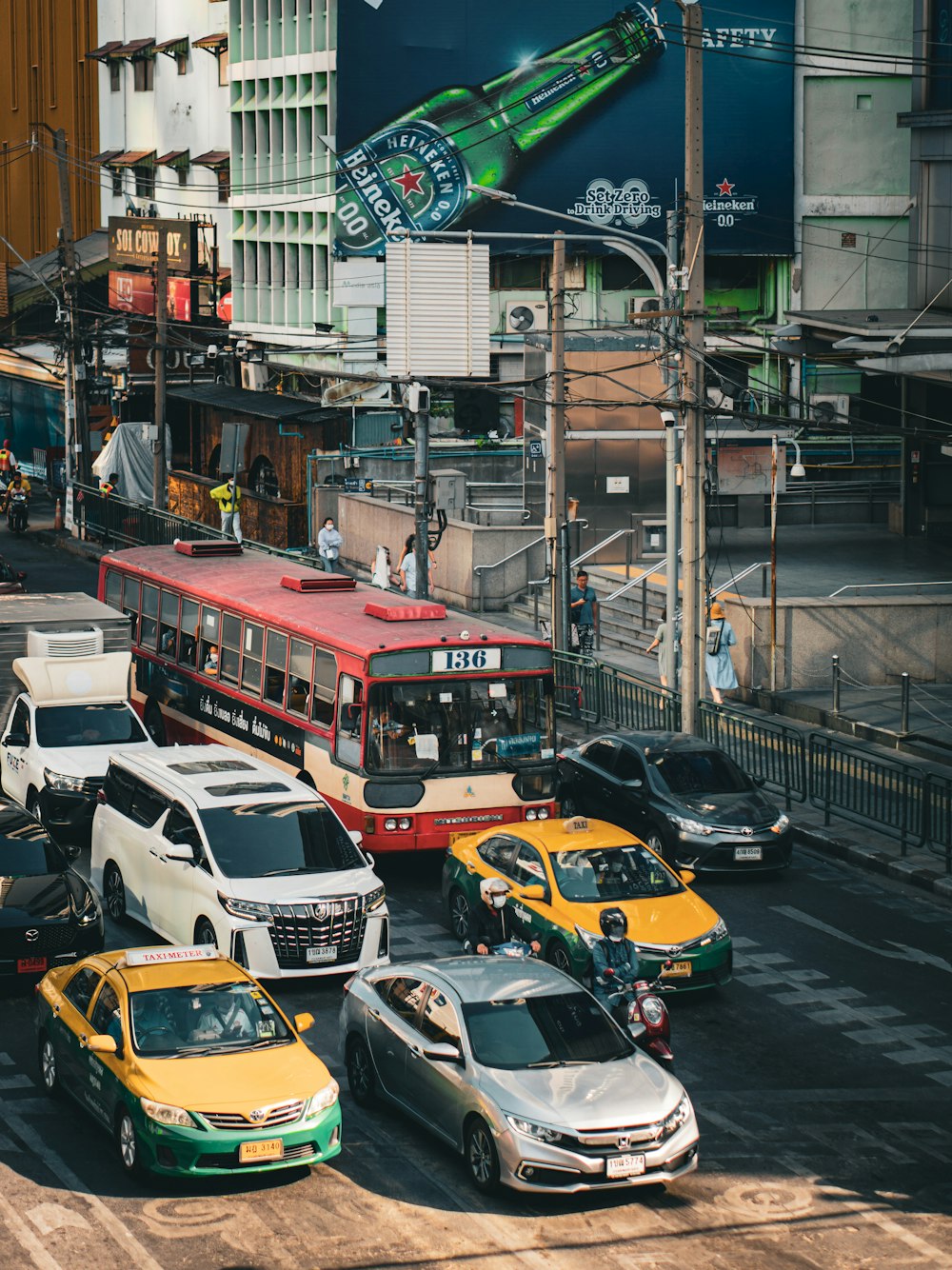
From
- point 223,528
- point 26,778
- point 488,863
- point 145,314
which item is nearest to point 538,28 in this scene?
point 145,314

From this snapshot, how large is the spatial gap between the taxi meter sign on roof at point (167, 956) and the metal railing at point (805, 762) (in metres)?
11.2

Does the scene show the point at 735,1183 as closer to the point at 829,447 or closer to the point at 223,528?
the point at 223,528

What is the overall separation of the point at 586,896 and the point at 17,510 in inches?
1626

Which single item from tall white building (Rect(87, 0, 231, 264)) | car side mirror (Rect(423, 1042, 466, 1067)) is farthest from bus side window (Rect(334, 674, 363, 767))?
tall white building (Rect(87, 0, 231, 264))

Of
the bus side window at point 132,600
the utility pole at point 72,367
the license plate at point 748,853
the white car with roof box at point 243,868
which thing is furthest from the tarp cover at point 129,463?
the license plate at point 748,853

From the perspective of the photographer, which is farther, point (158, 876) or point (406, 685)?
point (406, 685)

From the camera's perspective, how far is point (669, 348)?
30.4 metres

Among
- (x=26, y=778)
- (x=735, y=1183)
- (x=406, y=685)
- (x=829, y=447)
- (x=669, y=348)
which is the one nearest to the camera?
(x=735, y=1183)

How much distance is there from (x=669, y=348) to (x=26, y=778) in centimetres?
1124

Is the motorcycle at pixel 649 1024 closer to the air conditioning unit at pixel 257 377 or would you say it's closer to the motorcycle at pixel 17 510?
the motorcycle at pixel 17 510

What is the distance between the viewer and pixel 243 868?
21.3 m

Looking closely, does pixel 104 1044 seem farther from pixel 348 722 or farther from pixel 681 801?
pixel 681 801

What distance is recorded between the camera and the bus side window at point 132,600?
34500mm

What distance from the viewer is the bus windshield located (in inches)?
987
